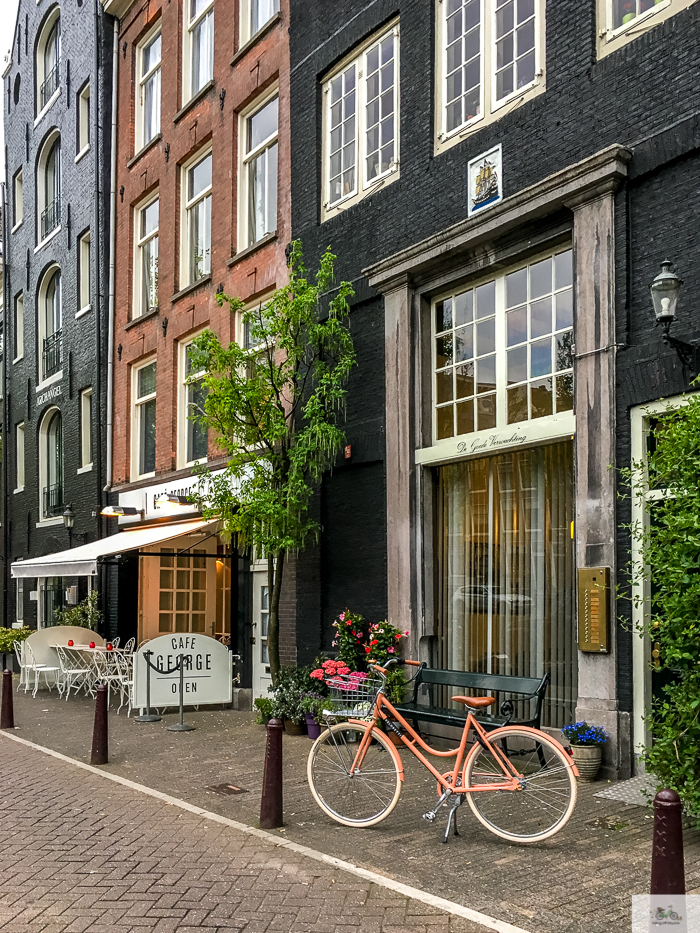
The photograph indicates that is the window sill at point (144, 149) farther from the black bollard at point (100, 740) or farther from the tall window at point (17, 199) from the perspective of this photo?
the black bollard at point (100, 740)

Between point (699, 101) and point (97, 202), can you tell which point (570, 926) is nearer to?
point (699, 101)

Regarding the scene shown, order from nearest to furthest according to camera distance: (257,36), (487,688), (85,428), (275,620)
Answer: (487,688) < (275,620) < (257,36) < (85,428)

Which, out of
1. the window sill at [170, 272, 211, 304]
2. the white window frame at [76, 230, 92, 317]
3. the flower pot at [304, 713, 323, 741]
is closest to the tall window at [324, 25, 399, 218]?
the window sill at [170, 272, 211, 304]

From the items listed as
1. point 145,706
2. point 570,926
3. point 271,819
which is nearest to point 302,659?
point 145,706

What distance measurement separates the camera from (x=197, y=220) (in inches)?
658

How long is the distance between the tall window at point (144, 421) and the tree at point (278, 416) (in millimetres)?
6807

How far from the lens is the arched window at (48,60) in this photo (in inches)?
928

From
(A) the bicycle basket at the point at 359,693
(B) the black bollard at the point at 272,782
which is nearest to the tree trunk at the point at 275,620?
(A) the bicycle basket at the point at 359,693

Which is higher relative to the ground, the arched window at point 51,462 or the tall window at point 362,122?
the tall window at point 362,122

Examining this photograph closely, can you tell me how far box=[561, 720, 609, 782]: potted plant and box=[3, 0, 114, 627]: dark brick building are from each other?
11562 millimetres

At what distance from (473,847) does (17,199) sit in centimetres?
2486

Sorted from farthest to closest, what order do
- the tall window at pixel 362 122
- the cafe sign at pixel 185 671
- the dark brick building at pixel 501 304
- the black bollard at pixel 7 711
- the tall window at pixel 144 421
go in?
the tall window at pixel 144 421 < the cafe sign at pixel 185 671 < the black bollard at pixel 7 711 < the tall window at pixel 362 122 < the dark brick building at pixel 501 304

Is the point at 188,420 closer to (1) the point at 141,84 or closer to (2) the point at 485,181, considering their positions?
(1) the point at 141,84

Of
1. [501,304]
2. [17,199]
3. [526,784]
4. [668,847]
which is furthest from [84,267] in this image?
[668,847]
